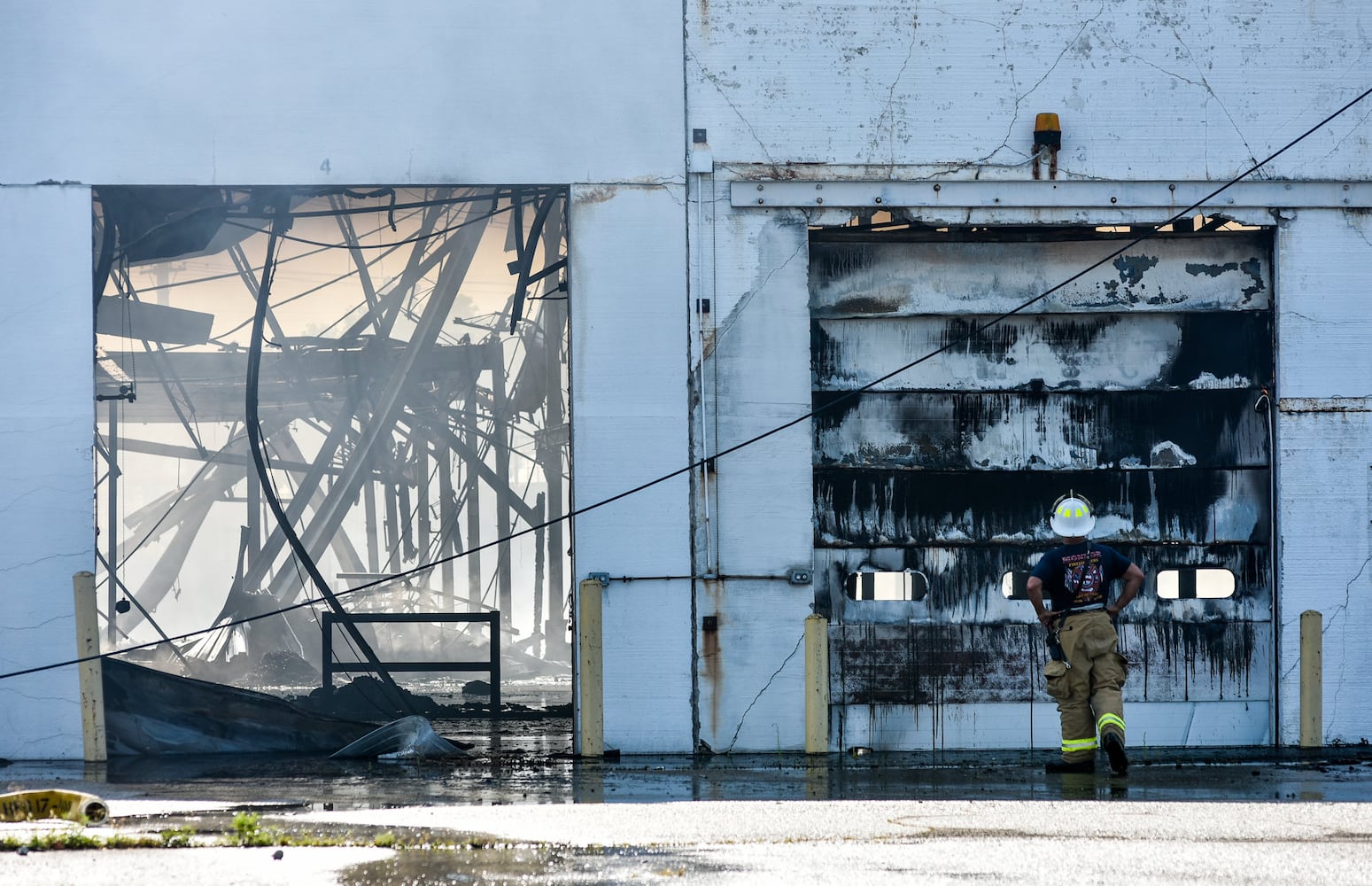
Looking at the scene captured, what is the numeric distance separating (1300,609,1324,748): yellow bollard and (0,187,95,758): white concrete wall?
8.83 meters

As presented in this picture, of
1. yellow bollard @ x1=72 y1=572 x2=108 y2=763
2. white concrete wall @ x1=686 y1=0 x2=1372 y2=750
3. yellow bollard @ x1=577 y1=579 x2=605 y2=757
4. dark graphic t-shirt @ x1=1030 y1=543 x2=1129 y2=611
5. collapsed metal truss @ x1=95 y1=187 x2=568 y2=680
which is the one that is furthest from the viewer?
collapsed metal truss @ x1=95 y1=187 x2=568 y2=680

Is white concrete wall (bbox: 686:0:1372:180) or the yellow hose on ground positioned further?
white concrete wall (bbox: 686:0:1372:180)

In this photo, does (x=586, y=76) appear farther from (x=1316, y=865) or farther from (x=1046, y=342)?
(x=1316, y=865)

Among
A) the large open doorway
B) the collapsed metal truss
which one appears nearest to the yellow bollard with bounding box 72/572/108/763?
the large open doorway

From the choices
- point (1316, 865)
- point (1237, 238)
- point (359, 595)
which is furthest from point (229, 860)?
point (359, 595)

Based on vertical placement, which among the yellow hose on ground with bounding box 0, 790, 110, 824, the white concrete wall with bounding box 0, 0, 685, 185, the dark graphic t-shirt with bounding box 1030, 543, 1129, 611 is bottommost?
the yellow hose on ground with bounding box 0, 790, 110, 824

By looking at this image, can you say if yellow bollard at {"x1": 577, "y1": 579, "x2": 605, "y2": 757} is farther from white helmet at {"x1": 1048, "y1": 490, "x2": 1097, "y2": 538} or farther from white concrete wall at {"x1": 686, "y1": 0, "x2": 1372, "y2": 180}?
white helmet at {"x1": 1048, "y1": 490, "x2": 1097, "y2": 538}

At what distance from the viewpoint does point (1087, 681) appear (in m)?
8.60

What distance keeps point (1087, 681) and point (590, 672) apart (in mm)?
3687

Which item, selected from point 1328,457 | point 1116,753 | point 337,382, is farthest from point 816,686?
point 337,382

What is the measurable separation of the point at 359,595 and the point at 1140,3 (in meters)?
15.0

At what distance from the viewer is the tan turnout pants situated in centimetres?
854

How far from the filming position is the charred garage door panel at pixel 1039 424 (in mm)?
11172

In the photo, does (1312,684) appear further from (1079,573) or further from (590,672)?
(590,672)
